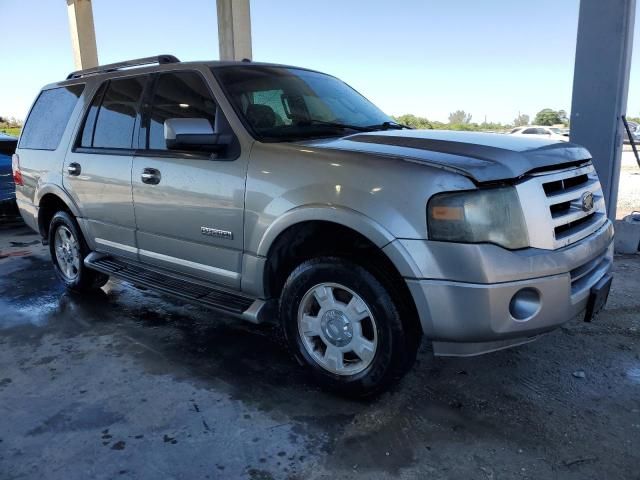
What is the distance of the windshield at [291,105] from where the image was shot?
3256 millimetres

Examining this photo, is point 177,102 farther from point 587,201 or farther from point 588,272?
point 588,272

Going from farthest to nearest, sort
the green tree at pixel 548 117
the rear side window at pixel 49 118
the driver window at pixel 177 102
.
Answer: the green tree at pixel 548 117
the rear side window at pixel 49 118
the driver window at pixel 177 102

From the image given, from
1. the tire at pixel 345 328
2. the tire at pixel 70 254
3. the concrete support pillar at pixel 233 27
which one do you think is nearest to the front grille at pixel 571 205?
the tire at pixel 345 328

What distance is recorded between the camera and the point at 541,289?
239cm

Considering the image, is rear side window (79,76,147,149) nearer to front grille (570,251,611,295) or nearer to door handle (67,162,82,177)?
door handle (67,162,82,177)

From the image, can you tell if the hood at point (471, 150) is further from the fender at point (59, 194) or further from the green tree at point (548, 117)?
the green tree at point (548, 117)

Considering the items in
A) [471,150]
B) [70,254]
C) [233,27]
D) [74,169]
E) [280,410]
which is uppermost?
[233,27]

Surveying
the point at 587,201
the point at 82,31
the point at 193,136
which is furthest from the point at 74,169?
the point at 82,31

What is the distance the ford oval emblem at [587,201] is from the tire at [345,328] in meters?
1.17

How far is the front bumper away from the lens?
7.56 ft

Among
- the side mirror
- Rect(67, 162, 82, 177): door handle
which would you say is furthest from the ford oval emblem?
Rect(67, 162, 82, 177): door handle

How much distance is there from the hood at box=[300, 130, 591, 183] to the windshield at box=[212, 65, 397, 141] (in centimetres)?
31

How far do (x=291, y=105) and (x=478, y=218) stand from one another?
5.52ft

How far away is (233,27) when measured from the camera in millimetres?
12211
